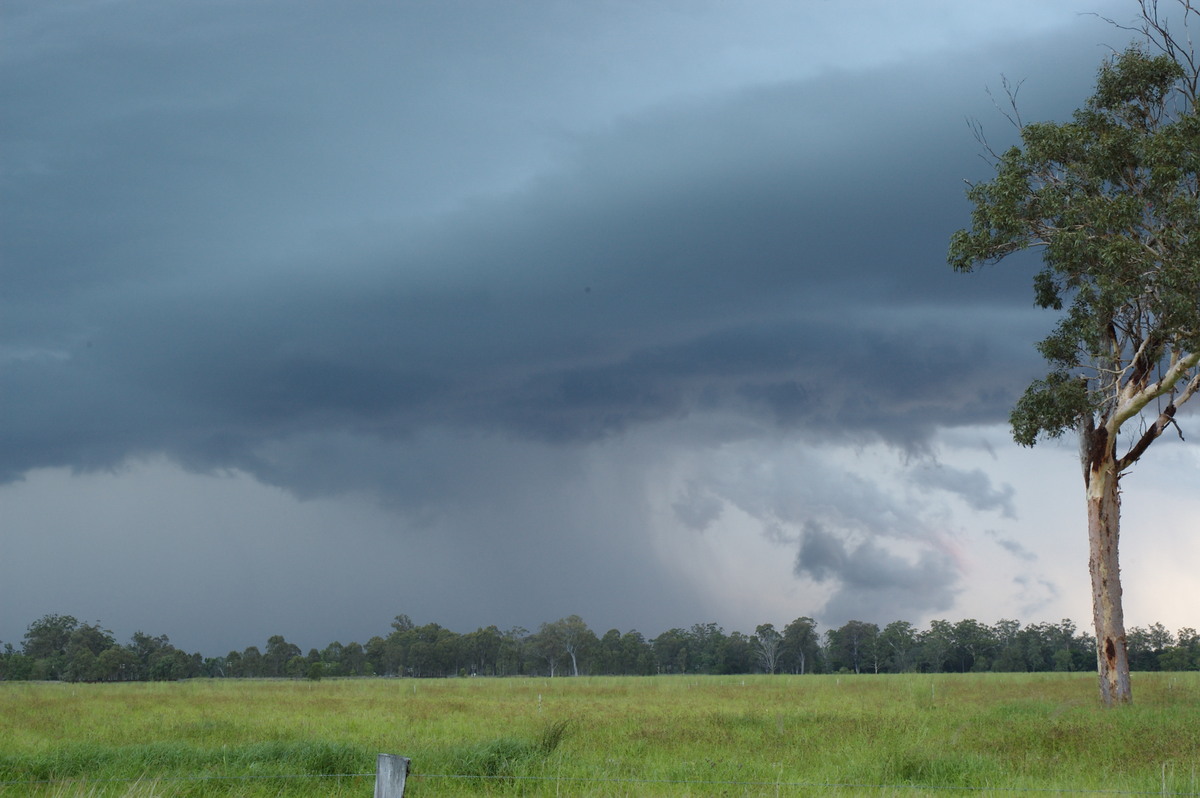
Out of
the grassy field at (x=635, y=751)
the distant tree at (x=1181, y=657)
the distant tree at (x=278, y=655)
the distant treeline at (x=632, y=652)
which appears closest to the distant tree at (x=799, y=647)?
the distant treeline at (x=632, y=652)

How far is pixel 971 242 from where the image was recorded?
2845cm

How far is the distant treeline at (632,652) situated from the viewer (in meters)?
120

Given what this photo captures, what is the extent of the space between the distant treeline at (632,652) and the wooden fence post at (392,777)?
376 ft

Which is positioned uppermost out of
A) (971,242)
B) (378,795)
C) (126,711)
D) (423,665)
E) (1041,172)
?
(1041,172)

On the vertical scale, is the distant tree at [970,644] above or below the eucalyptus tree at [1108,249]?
below

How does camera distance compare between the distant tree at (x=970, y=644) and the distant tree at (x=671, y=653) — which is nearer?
the distant tree at (x=970, y=644)

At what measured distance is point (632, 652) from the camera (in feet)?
477

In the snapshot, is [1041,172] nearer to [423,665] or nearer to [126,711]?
[126,711]

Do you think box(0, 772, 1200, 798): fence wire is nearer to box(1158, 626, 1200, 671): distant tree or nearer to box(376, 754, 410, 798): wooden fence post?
box(376, 754, 410, 798): wooden fence post

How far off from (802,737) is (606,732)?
168 inches

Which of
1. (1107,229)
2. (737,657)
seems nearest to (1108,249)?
(1107,229)

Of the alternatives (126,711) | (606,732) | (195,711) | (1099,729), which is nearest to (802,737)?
(606,732)

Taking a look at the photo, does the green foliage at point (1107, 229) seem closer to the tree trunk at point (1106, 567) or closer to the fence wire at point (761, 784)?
the tree trunk at point (1106, 567)

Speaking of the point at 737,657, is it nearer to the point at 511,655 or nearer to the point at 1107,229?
the point at 511,655
